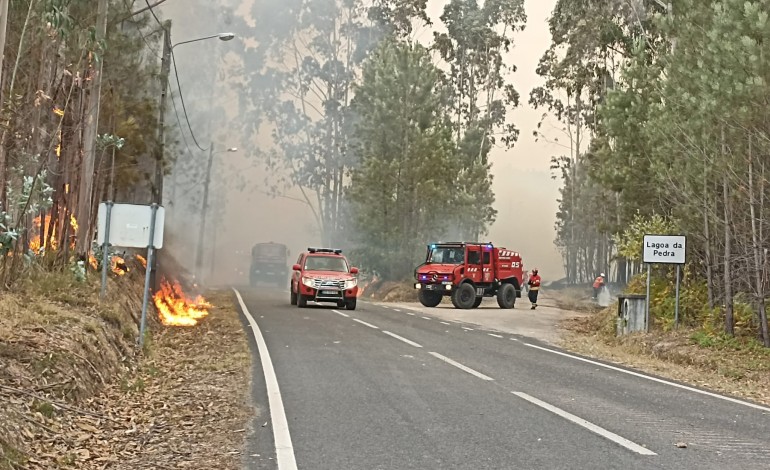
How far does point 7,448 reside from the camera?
5578 mm

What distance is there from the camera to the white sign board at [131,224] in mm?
12156

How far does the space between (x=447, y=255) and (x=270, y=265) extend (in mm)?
29815

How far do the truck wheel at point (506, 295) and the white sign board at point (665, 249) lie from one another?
13.5 metres

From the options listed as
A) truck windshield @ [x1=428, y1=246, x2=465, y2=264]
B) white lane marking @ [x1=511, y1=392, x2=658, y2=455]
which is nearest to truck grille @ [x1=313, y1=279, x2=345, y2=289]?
truck windshield @ [x1=428, y1=246, x2=465, y2=264]

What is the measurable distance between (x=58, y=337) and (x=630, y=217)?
19791mm

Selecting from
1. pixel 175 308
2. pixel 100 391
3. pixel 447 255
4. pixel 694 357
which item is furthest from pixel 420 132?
pixel 100 391

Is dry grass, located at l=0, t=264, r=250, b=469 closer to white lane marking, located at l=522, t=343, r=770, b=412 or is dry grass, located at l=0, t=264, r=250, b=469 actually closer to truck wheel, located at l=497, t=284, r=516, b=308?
white lane marking, located at l=522, t=343, r=770, b=412

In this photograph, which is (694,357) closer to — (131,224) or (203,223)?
(131,224)

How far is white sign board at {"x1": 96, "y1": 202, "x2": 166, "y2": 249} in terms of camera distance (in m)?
12.2

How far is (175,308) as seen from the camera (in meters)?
23.3

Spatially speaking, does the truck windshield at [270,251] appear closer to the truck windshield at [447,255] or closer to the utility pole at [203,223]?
the utility pole at [203,223]

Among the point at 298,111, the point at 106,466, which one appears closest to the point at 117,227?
the point at 106,466

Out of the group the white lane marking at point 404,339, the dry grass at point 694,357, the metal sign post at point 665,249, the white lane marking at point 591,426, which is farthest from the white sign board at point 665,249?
the white lane marking at point 591,426

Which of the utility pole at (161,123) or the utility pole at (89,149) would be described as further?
the utility pole at (161,123)
